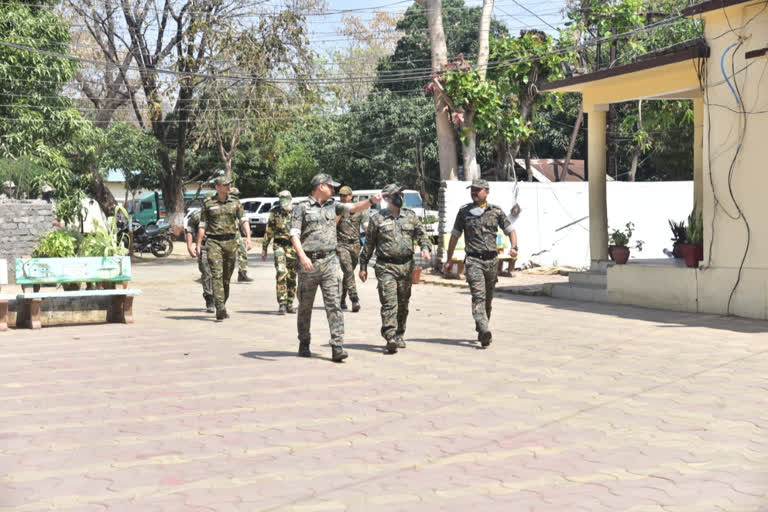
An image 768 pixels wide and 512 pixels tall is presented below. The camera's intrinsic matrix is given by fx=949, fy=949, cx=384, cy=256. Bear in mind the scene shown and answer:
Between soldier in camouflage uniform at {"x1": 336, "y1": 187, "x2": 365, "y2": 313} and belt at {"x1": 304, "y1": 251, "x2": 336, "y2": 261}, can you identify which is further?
soldier in camouflage uniform at {"x1": 336, "y1": 187, "x2": 365, "y2": 313}

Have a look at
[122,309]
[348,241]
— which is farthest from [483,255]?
[122,309]

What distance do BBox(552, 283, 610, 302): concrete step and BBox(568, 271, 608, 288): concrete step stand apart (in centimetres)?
7

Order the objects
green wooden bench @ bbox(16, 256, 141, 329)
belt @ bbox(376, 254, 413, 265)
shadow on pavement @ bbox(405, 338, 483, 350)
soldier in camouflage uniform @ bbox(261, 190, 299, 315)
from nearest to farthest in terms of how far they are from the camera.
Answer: belt @ bbox(376, 254, 413, 265) → shadow on pavement @ bbox(405, 338, 483, 350) → green wooden bench @ bbox(16, 256, 141, 329) → soldier in camouflage uniform @ bbox(261, 190, 299, 315)

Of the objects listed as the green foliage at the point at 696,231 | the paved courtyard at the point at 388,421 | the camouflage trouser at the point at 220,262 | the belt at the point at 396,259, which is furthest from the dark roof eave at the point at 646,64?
the camouflage trouser at the point at 220,262

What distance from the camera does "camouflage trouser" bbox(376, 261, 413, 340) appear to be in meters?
9.78

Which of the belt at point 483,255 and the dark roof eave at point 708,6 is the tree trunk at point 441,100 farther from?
the belt at point 483,255

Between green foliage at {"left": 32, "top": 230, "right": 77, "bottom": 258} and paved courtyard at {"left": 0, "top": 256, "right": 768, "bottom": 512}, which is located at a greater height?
green foliage at {"left": 32, "top": 230, "right": 77, "bottom": 258}

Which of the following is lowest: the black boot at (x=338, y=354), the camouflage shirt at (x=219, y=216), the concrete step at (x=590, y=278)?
the black boot at (x=338, y=354)

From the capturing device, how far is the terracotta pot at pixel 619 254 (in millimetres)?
15141

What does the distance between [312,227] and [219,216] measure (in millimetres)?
3670

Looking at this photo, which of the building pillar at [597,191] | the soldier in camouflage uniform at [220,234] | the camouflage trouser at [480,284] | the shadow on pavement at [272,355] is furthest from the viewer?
the building pillar at [597,191]

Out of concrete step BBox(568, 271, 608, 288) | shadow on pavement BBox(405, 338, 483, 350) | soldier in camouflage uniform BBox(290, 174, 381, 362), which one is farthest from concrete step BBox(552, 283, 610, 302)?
soldier in camouflage uniform BBox(290, 174, 381, 362)

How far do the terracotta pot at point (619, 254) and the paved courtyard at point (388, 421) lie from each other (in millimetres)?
3347

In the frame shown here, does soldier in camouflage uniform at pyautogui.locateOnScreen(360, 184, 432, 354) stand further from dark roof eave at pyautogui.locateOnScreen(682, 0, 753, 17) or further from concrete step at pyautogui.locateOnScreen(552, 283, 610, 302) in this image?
concrete step at pyautogui.locateOnScreen(552, 283, 610, 302)
